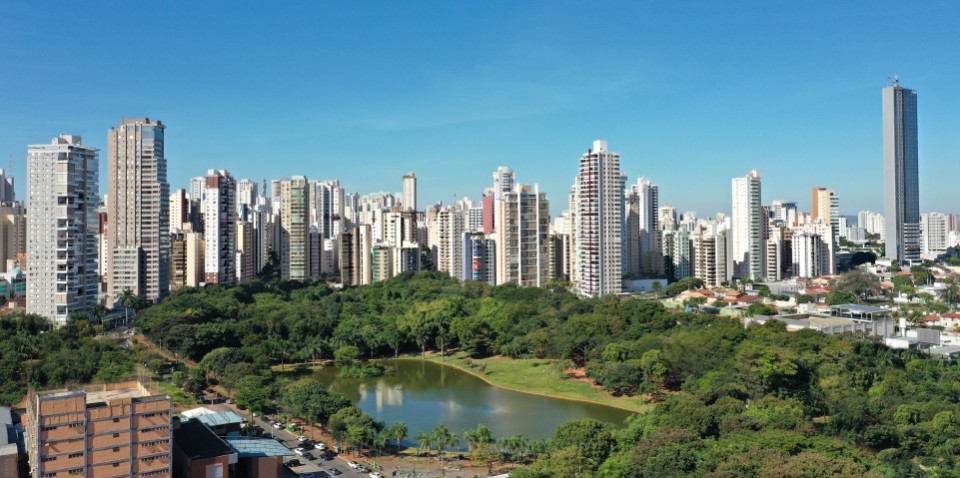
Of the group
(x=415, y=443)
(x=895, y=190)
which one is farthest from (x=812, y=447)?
(x=895, y=190)

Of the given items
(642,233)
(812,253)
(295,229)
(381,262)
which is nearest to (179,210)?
(295,229)

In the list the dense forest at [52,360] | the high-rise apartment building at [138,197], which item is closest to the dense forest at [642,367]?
the dense forest at [52,360]

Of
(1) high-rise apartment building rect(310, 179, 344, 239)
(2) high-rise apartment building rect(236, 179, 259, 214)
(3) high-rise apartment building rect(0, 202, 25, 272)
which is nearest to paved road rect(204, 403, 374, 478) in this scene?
(3) high-rise apartment building rect(0, 202, 25, 272)

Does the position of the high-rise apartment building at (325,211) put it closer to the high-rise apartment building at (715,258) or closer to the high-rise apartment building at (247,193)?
the high-rise apartment building at (247,193)

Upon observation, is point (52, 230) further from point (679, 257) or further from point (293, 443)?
point (679, 257)

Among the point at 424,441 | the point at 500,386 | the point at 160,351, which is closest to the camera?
the point at 424,441

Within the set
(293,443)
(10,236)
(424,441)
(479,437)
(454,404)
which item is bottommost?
(454,404)

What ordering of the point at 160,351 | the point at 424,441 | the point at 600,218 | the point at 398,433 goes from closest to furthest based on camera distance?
1. the point at 424,441
2. the point at 398,433
3. the point at 160,351
4. the point at 600,218
